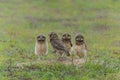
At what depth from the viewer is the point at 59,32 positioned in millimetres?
21000

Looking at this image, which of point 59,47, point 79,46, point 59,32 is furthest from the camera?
point 59,32

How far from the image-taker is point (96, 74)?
1219 cm

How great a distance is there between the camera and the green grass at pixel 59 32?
12.2 m

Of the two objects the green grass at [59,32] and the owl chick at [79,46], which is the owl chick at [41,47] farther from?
the owl chick at [79,46]

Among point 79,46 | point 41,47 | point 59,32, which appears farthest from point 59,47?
point 59,32

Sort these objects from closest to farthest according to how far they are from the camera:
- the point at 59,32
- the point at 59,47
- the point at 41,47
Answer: the point at 59,47
the point at 41,47
the point at 59,32

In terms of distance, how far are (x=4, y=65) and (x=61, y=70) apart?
146 cm

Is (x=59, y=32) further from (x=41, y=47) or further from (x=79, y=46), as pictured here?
(x=79, y=46)

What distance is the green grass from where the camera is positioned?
12250mm

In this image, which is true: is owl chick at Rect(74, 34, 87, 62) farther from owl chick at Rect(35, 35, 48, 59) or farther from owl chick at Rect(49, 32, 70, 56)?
owl chick at Rect(35, 35, 48, 59)

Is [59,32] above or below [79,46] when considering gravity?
above

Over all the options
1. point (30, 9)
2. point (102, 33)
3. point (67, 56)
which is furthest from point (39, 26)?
point (67, 56)

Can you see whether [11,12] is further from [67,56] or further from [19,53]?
[67,56]

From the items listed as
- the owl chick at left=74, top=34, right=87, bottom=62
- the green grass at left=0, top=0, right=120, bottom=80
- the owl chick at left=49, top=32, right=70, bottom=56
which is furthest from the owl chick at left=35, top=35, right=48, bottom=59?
the owl chick at left=74, top=34, right=87, bottom=62
